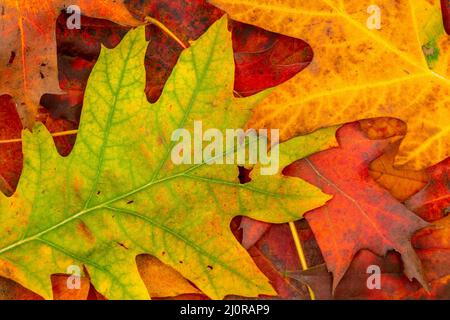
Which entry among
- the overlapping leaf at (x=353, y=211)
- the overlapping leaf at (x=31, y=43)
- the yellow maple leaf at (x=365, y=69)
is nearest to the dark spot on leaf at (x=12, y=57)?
the overlapping leaf at (x=31, y=43)

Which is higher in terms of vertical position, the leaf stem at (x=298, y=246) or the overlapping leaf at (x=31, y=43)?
the overlapping leaf at (x=31, y=43)

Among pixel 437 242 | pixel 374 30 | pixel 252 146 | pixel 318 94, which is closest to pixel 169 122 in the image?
pixel 252 146

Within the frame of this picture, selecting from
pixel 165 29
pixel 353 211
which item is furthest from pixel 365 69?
pixel 165 29

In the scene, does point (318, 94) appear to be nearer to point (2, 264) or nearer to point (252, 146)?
point (252, 146)

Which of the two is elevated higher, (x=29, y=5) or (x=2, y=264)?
(x=29, y=5)

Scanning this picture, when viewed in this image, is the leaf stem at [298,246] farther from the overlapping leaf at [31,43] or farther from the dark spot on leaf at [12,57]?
the dark spot on leaf at [12,57]

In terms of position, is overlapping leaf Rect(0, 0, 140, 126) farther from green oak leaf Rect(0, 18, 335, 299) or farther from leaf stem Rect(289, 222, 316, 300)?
leaf stem Rect(289, 222, 316, 300)

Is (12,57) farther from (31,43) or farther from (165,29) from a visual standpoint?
(165,29)
